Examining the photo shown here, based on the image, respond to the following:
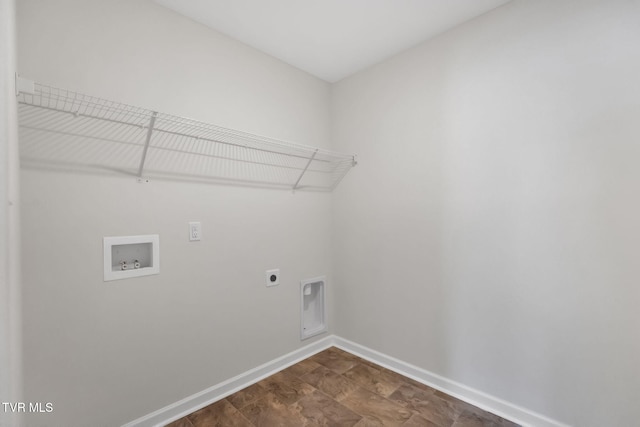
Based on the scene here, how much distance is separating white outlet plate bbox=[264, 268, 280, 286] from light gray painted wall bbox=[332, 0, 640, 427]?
2.48 feet

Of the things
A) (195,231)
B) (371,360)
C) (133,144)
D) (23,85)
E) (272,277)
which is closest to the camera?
(23,85)

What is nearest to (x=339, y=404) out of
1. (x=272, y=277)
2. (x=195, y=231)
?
(x=272, y=277)

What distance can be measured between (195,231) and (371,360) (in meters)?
1.68

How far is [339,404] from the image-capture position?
169 centimetres

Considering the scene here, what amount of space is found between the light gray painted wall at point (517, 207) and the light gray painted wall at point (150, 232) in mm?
841

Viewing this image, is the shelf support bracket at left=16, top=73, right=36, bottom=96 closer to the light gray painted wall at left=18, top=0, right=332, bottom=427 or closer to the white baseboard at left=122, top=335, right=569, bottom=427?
the light gray painted wall at left=18, top=0, right=332, bottom=427

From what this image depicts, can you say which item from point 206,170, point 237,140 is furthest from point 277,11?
point 206,170

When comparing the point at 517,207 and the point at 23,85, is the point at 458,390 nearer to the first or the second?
the point at 517,207

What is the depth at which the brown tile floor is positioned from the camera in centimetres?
155

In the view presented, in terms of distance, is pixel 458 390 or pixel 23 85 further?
pixel 458 390

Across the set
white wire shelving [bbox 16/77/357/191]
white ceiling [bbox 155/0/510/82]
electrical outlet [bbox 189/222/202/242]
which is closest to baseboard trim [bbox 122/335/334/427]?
electrical outlet [bbox 189/222/202/242]

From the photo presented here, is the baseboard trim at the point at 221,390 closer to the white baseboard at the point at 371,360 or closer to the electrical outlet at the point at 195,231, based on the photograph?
the white baseboard at the point at 371,360

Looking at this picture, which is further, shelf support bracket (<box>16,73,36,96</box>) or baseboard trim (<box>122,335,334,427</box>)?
baseboard trim (<box>122,335,334,427</box>)

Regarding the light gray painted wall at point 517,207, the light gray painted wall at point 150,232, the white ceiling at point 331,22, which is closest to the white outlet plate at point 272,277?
the light gray painted wall at point 150,232
